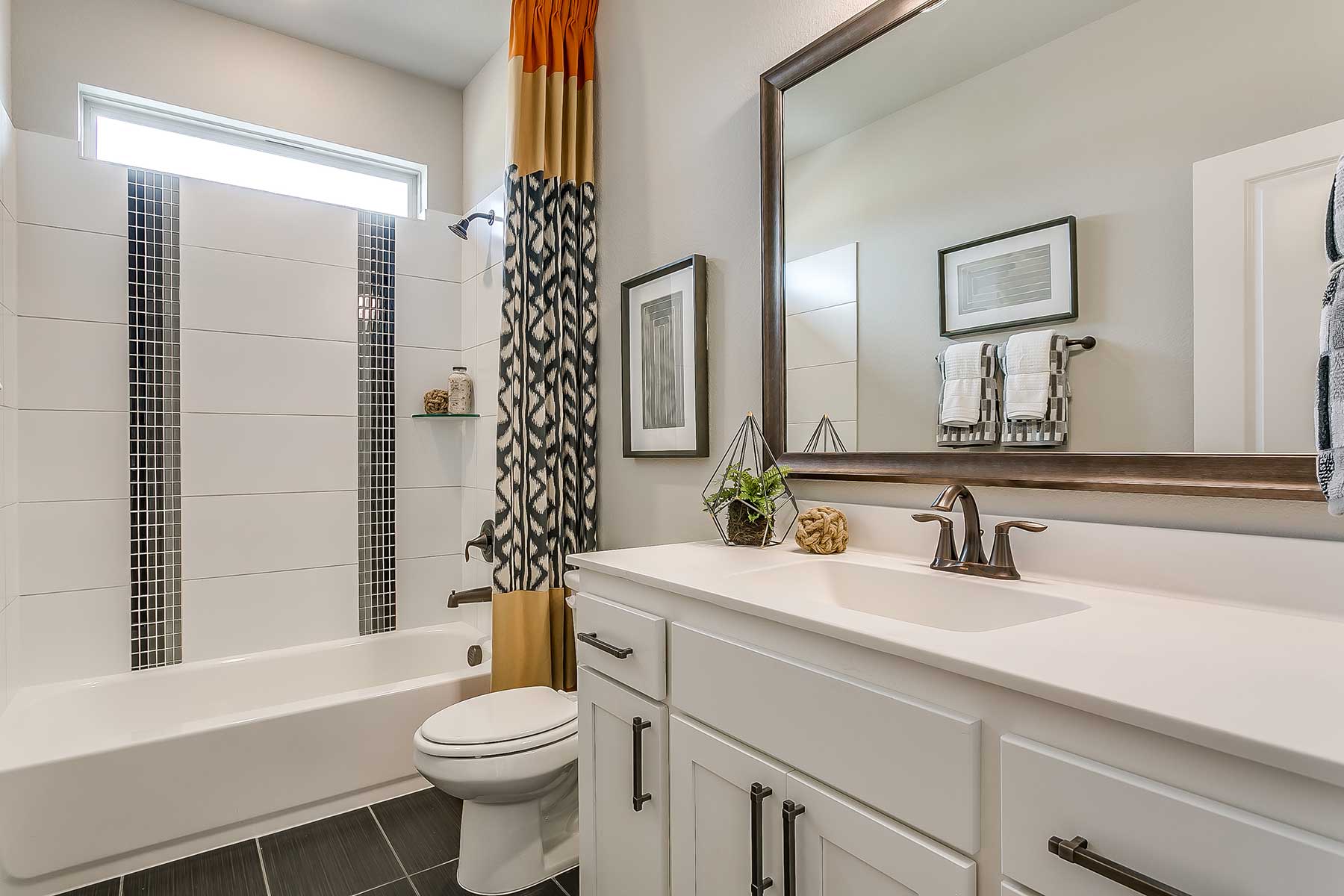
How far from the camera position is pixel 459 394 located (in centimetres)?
294

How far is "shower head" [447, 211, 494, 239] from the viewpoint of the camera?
2787mm

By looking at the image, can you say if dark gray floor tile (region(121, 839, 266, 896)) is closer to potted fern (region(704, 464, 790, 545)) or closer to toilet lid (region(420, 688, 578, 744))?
toilet lid (region(420, 688, 578, 744))

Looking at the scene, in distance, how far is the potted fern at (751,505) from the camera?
1502 millimetres

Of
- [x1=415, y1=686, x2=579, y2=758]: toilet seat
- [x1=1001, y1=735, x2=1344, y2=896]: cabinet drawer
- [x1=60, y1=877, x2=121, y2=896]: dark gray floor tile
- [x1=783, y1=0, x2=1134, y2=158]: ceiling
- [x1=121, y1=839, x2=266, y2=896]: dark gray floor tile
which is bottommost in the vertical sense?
[x1=60, y1=877, x2=121, y2=896]: dark gray floor tile

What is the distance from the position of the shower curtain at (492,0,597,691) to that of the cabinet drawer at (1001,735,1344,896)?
164cm

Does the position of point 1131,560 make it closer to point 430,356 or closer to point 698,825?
point 698,825

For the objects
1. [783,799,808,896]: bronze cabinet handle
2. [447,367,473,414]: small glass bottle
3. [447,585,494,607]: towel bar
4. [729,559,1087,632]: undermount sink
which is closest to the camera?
[783,799,808,896]: bronze cabinet handle

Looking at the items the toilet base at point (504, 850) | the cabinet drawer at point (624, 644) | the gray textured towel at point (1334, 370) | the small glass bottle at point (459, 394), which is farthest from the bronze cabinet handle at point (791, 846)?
the small glass bottle at point (459, 394)

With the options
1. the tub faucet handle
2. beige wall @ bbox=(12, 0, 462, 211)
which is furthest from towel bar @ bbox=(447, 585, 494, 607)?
beige wall @ bbox=(12, 0, 462, 211)

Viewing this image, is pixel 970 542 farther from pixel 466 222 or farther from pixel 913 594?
pixel 466 222

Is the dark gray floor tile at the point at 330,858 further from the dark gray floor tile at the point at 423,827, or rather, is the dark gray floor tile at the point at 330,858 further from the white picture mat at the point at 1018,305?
the white picture mat at the point at 1018,305

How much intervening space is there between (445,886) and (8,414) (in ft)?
6.57

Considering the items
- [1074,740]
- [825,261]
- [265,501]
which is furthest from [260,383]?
[1074,740]

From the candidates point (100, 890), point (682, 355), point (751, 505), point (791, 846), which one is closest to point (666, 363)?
point (682, 355)
